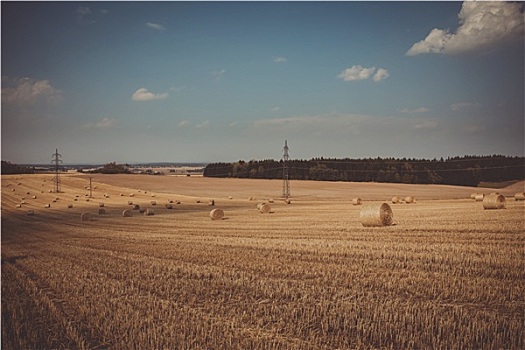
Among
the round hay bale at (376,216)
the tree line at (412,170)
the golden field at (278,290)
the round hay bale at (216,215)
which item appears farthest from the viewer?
the tree line at (412,170)

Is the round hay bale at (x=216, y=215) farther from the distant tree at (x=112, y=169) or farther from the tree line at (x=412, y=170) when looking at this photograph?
the distant tree at (x=112, y=169)

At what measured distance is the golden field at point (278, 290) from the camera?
5.41 m

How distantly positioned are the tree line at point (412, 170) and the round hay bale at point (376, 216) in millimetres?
49449

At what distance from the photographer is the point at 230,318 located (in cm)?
610

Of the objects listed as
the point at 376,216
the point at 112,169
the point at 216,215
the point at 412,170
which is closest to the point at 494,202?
the point at 376,216

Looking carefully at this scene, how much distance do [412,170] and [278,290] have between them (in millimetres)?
62978

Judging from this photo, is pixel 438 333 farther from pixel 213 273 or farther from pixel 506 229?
pixel 506 229

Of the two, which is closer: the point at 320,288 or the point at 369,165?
the point at 320,288

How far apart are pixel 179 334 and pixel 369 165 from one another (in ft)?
214

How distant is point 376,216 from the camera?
16.2 metres

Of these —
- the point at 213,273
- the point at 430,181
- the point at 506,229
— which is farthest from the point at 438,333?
the point at 430,181

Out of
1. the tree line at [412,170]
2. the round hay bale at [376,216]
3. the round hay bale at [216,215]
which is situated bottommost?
the round hay bale at [216,215]

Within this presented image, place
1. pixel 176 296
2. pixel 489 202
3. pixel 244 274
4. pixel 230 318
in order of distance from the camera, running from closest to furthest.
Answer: pixel 230 318 → pixel 176 296 → pixel 244 274 → pixel 489 202

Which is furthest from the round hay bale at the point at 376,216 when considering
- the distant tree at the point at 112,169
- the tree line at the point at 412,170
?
the distant tree at the point at 112,169
